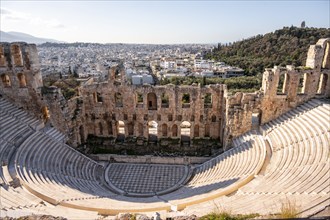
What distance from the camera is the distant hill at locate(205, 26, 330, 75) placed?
2391 inches

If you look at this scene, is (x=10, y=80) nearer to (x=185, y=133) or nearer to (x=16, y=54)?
(x=16, y=54)

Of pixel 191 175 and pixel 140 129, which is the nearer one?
pixel 191 175

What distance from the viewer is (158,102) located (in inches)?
1005

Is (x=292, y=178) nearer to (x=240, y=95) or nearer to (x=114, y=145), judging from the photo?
(x=240, y=95)

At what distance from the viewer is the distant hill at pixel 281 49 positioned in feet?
199

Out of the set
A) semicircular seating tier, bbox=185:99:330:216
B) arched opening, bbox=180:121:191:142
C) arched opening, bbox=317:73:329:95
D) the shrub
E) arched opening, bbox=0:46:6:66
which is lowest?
arched opening, bbox=180:121:191:142

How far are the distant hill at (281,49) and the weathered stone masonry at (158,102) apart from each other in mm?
36549

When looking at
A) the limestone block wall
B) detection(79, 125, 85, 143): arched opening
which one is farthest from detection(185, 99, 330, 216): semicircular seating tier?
detection(79, 125, 85, 143): arched opening

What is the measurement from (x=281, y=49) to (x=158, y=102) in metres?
55.0

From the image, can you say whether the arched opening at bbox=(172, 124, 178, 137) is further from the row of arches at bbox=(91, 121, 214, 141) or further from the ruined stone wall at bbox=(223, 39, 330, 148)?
the ruined stone wall at bbox=(223, 39, 330, 148)

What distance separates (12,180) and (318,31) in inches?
3102

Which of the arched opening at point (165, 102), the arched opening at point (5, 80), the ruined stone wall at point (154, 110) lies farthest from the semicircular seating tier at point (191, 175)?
the arched opening at point (165, 102)

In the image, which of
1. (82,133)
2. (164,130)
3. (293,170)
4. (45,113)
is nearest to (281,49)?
(164,130)

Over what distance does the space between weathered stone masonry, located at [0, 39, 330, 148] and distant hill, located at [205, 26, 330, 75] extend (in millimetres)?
36549
